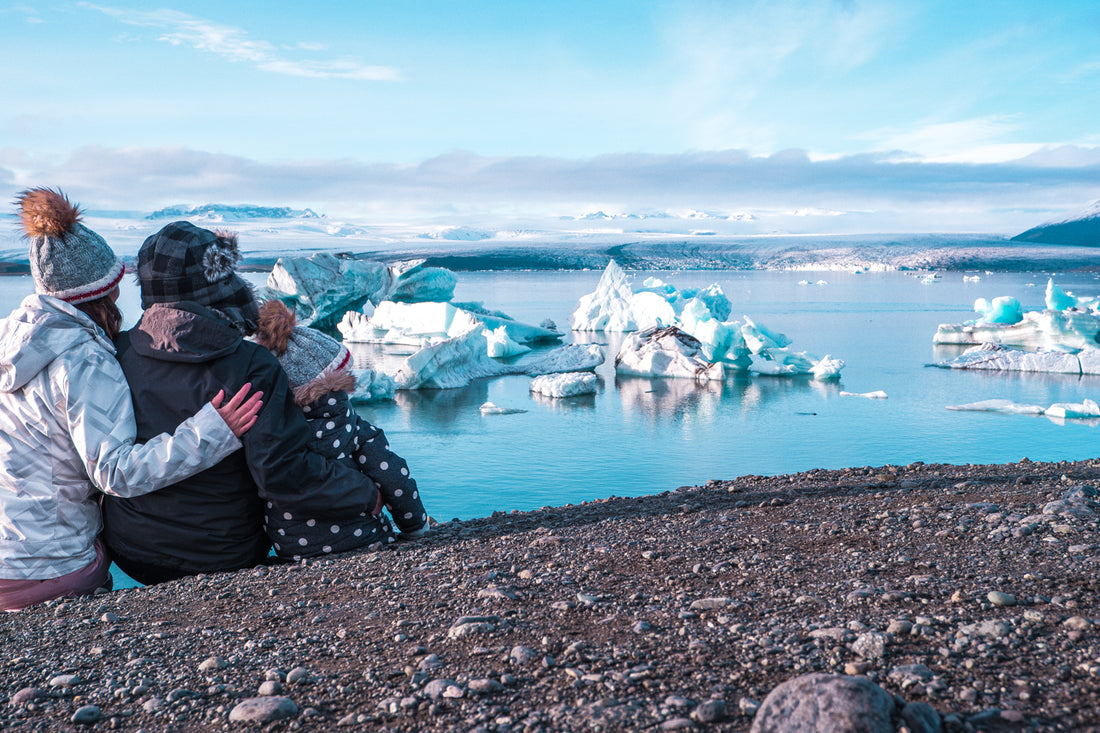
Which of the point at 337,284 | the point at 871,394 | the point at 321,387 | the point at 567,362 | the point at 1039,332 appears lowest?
the point at 871,394

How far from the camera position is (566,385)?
9.52m

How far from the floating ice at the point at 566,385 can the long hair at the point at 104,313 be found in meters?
7.45

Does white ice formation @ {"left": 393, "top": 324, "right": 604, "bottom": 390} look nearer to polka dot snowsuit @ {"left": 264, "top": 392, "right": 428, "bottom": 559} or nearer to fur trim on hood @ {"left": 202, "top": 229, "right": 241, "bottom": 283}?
polka dot snowsuit @ {"left": 264, "top": 392, "right": 428, "bottom": 559}

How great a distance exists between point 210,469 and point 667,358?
9269 mm

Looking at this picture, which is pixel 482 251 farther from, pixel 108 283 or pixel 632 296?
pixel 108 283

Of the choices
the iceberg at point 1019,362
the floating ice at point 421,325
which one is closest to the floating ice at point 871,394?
the iceberg at point 1019,362

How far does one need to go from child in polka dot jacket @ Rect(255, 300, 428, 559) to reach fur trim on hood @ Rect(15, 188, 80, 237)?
489 millimetres

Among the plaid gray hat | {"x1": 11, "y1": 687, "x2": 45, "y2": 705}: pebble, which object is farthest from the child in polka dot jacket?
{"x1": 11, "y1": 687, "x2": 45, "y2": 705}: pebble

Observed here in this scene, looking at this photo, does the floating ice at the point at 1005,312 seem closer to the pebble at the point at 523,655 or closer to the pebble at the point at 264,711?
the pebble at the point at 523,655

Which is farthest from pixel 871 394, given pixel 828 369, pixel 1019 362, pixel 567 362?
pixel 567 362

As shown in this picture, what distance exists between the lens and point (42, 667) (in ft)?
5.09

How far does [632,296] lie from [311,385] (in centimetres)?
1612

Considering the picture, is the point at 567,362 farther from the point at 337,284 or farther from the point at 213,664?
the point at 213,664

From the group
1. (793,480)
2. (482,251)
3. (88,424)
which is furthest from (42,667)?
(482,251)
